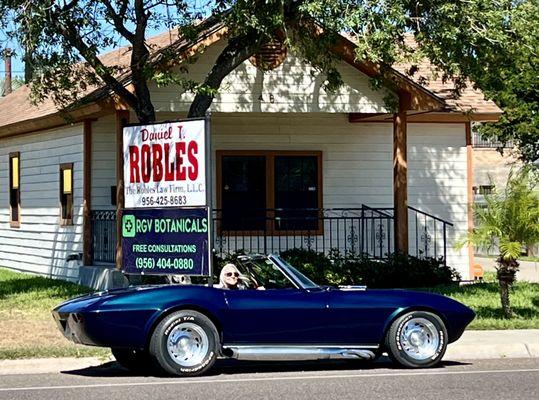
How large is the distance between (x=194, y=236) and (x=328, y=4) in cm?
397

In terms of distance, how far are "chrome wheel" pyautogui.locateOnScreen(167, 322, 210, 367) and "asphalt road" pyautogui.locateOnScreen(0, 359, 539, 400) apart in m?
0.22

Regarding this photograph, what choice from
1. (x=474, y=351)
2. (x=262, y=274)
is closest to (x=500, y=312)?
(x=474, y=351)

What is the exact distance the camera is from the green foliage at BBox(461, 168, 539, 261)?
13.9 m

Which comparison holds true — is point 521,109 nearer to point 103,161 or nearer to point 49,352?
point 103,161

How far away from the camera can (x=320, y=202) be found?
21.3 meters

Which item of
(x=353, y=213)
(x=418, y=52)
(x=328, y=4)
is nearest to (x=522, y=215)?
(x=418, y=52)

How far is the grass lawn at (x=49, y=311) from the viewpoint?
40.4 ft

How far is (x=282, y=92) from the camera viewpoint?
18906 millimetres

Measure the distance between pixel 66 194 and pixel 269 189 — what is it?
4576 mm

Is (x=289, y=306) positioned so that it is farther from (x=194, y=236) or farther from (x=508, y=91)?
(x=508, y=91)

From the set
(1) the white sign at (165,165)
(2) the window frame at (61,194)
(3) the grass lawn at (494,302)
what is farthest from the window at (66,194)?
(3) the grass lawn at (494,302)

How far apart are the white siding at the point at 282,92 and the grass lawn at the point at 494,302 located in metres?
3.88

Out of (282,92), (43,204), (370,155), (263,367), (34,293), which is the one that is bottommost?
(263,367)

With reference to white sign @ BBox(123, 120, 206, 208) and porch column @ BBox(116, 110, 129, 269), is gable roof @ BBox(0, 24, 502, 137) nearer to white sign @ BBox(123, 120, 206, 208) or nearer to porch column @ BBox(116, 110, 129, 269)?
porch column @ BBox(116, 110, 129, 269)
